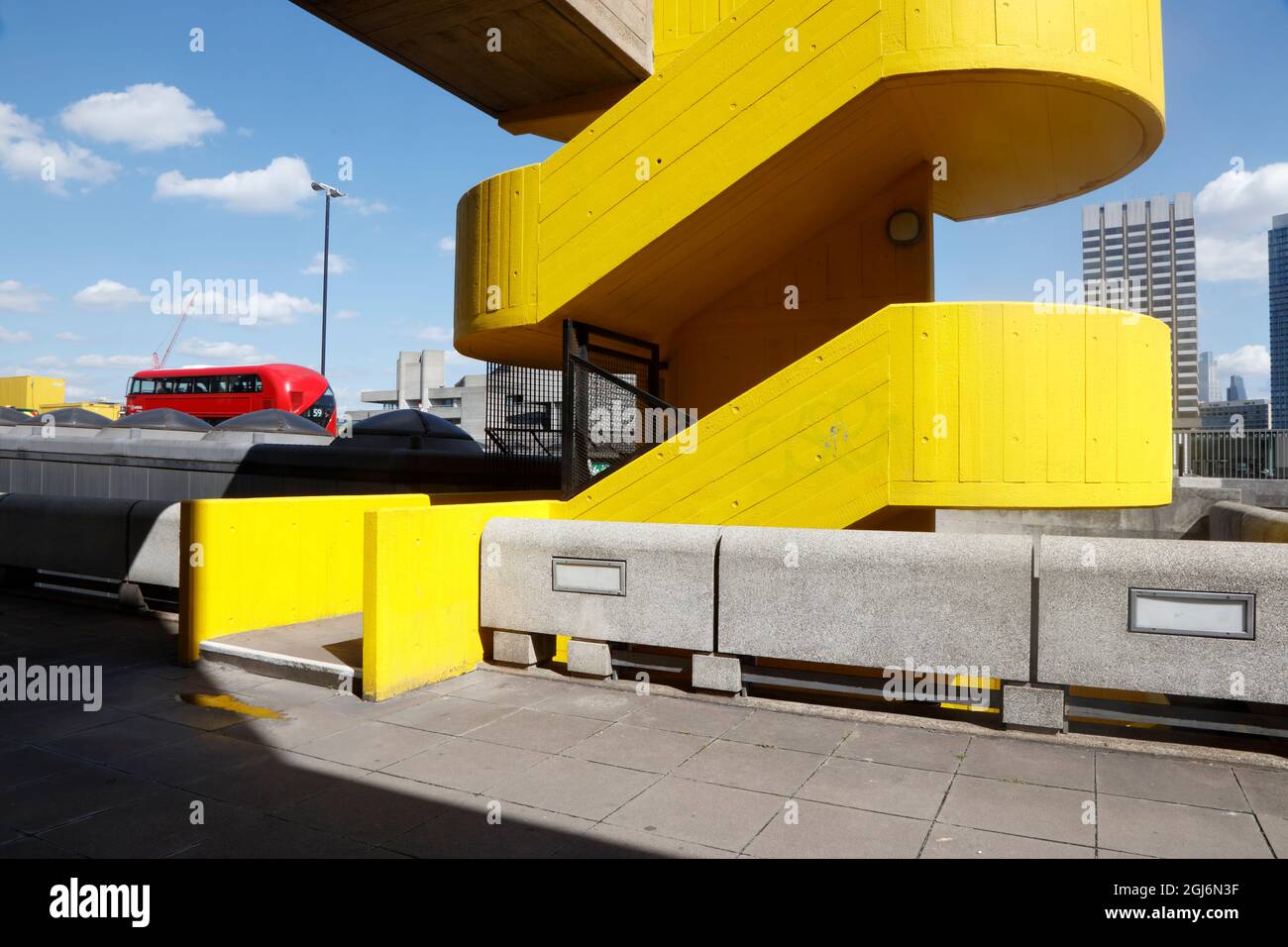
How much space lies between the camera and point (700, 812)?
4.56 m

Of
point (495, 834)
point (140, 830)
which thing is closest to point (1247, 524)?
point (495, 834)

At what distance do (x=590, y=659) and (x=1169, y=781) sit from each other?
4.17 m

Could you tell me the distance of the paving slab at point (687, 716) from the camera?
6051 millimetres

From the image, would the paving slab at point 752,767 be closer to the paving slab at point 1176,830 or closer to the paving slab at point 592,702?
the paving slab at point 592,702

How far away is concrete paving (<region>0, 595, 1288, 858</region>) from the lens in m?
4.21

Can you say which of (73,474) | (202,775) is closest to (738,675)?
(202,775)

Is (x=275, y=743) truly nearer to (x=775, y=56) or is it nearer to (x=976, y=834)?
(x=976, y=834)

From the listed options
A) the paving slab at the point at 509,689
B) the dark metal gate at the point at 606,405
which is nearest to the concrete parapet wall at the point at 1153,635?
the paving slab at the point at 509,689

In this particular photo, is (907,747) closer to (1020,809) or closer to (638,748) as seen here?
(1020,809)

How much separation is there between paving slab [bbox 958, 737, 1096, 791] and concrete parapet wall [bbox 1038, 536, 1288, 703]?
46cm

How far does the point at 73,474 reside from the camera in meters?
21.8
